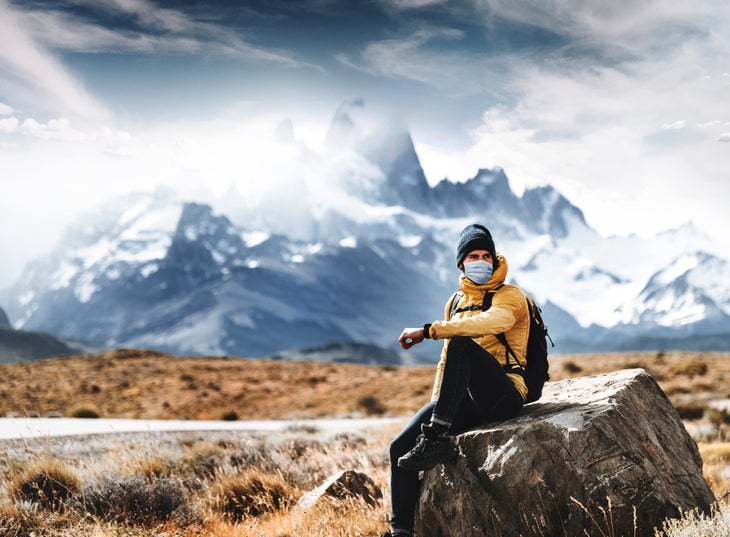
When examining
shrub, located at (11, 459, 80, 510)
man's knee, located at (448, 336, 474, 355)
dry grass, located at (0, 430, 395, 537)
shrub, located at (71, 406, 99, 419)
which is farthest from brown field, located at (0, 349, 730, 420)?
man's knee, located at (448, 336, 474, 355)

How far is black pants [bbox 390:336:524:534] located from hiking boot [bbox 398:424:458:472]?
0.46 feet

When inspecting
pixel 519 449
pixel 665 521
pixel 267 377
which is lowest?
pixel 267 377

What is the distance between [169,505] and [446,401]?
3581 mm

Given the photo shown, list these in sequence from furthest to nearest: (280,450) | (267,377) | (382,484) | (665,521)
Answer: (267,377)
(280,450)
(382,484)
(665,521)

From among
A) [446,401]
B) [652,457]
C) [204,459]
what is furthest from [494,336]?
[204,459]

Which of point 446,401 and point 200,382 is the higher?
point 446,401

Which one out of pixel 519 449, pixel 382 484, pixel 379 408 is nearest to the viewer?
pixel 519 449

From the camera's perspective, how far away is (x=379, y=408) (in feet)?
79.3

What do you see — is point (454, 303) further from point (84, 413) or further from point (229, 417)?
point (229, 417)

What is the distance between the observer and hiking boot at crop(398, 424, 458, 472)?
504 centimetres

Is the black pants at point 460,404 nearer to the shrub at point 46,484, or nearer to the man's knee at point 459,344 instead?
the man's knee at point 459,344

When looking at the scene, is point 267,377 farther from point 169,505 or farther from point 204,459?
point 169,505

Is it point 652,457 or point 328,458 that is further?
point 328,458

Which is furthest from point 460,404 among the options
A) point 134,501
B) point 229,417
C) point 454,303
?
point 229,417
